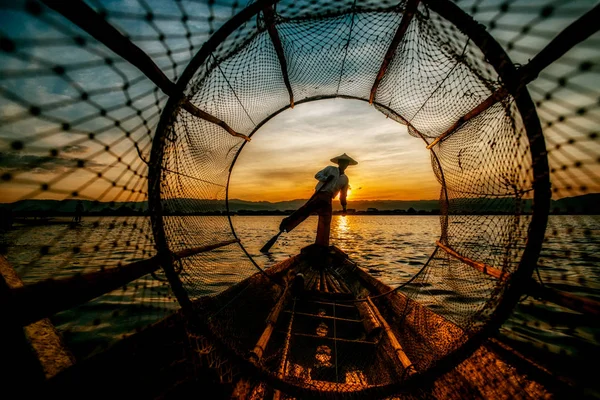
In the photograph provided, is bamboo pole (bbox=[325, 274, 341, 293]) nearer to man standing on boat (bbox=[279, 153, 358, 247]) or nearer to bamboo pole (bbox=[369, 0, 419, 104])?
man standing on boat (bbox=[279, 153, 358, 247])

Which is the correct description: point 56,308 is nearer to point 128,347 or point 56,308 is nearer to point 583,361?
point 128,347

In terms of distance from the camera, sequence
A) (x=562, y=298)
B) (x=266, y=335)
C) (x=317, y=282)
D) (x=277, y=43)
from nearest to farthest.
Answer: (x=562, y=298), (x=266, y=335), (x=277, y=43), (x=317, y=282)

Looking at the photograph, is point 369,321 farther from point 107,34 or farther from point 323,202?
point 107,34

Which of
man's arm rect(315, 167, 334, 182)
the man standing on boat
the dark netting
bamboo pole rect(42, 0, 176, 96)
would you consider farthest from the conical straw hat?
bamboo pole rect(42, 0, 176, 96)

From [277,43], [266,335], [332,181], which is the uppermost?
[277,43]

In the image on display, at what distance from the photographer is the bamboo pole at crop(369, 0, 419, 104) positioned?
7.77 ft

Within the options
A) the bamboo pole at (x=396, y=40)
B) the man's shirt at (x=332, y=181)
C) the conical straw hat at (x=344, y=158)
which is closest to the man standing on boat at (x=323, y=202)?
the man's shirt at (x=332, y=181)

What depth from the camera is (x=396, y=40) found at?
322 centimetres

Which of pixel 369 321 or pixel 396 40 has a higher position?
pixel 396 40

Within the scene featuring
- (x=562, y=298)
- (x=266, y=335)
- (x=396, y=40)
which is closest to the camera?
(x=562, y=298)

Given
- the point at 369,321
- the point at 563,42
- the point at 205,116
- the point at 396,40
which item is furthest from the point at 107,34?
the point at 369,321

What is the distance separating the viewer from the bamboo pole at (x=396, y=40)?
93.3 inches

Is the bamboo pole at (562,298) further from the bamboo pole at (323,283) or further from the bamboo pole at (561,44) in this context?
the bamboo pole at (323,283)

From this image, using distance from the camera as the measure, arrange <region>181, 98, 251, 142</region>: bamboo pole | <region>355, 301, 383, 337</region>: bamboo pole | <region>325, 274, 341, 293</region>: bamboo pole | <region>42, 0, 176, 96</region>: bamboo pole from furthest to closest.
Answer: <region>325, 274, 341, 293</region>: bamboo pole
<region>355, 301, 383, 337</region>: bamboo pole
<region>181, 98, 251, 142</region>: bamboo pole
<region>42, 0, 176, 96</region>: bamboo pole
